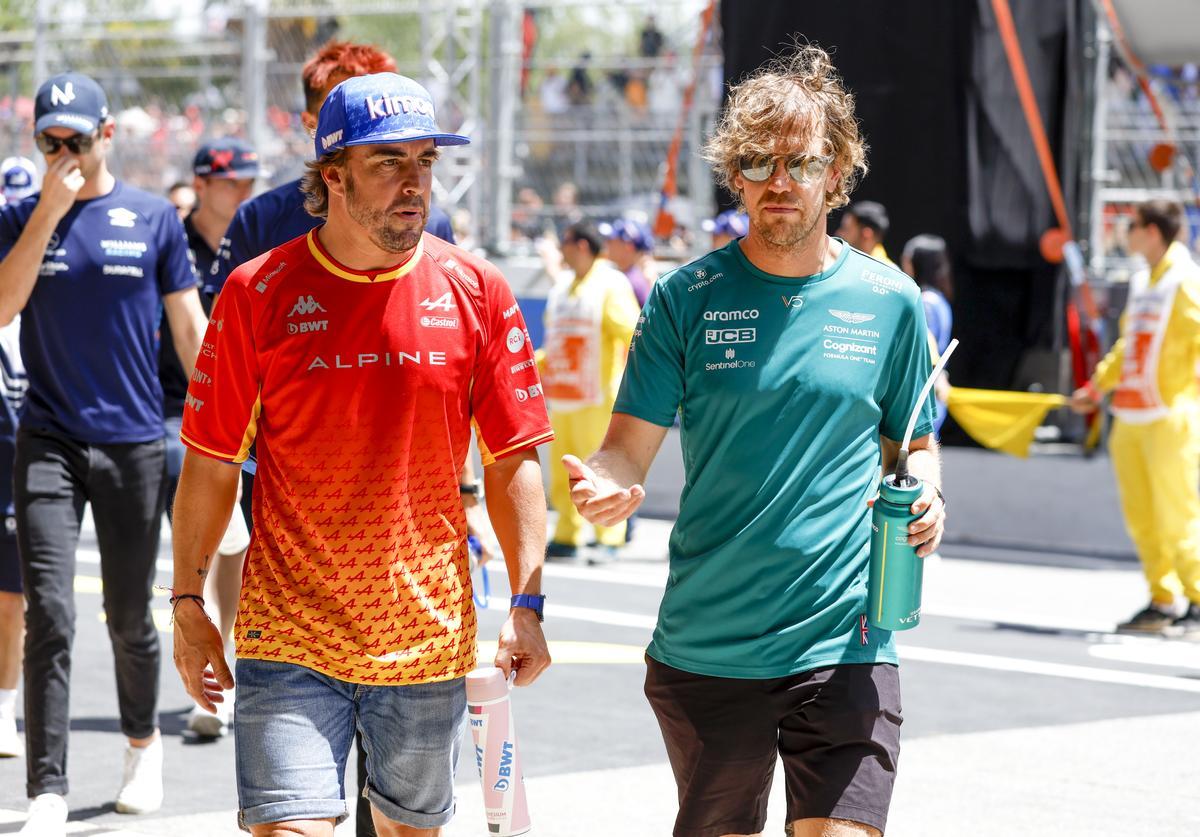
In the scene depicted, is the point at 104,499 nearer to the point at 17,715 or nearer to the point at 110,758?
the point at 110,758

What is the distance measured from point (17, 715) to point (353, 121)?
14.7ft

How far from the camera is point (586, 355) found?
12281 mm

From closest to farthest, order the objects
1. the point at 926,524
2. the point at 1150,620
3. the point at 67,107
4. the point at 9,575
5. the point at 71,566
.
Answer: the point at 926,524
the point at 67,107
the point at 71,566
the point at 9,575
the point at 1150,620

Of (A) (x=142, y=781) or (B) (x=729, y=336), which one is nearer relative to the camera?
→ (B) (x=729, y=336)

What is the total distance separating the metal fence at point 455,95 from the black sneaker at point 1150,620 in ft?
21.1

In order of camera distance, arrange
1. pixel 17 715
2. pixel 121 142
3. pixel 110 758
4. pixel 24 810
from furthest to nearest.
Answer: pixel 121 142, pixel 17 715, pixel 110 758, pixel 24 810

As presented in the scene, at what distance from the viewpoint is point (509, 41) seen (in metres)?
15.5

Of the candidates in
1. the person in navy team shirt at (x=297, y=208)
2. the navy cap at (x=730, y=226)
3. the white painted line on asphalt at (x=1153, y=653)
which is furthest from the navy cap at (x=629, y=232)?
the person in navy team shirt at (x=297, y=208)

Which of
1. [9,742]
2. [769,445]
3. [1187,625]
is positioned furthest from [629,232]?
[769,445]

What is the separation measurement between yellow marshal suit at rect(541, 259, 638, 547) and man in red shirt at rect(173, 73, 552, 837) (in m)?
8.27

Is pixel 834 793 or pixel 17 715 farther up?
pixel 834 793

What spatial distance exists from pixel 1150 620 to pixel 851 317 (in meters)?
6.30

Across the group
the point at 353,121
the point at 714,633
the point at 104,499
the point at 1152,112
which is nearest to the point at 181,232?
the point at 104,499

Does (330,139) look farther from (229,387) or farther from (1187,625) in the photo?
(1187,625)
